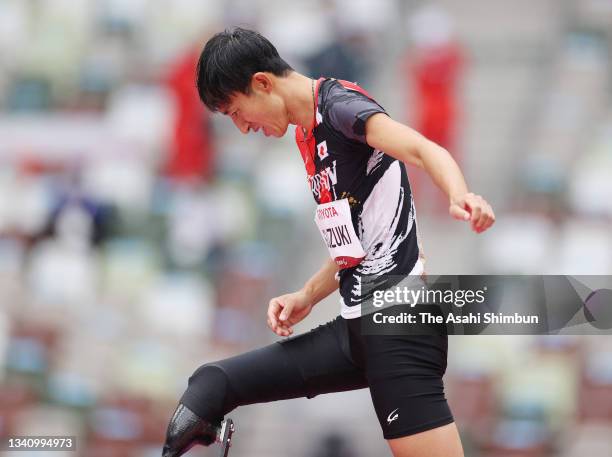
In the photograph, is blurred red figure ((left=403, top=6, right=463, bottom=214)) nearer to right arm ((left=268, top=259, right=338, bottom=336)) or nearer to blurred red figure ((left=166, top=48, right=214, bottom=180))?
blurred red figure ((left=166, top=48, right=214, bottom=180))

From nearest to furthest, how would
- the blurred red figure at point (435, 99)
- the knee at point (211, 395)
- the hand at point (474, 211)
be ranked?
the hand at point (474, 211)
the knee at point (211, 395)
the blurred red figure at point (435, 99)

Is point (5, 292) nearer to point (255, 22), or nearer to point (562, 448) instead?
point (255, 22)

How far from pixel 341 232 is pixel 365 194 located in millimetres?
136

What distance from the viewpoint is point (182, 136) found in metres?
9.96

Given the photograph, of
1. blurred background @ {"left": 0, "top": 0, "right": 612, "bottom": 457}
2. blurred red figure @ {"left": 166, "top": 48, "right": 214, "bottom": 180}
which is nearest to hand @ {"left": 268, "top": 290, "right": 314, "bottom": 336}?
blurred background @ {"left": 0, "top": 0, "right": 612, "bottom": 457}

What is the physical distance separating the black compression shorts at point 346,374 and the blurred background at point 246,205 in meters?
3.92

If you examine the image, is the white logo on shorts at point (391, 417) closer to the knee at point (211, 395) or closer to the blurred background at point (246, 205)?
the knee at point (211, 395)

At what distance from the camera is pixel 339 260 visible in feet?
11.9

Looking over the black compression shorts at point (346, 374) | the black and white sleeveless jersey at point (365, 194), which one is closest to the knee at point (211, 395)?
the black compression shorts at point (346, 374)

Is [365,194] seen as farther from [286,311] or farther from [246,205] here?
[246,205]

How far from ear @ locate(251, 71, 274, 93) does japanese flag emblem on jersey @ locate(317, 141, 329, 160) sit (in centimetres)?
22

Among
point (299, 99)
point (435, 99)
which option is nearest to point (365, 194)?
point (299, 99)

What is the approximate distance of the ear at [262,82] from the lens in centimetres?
346

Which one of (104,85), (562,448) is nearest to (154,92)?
(104,85)
